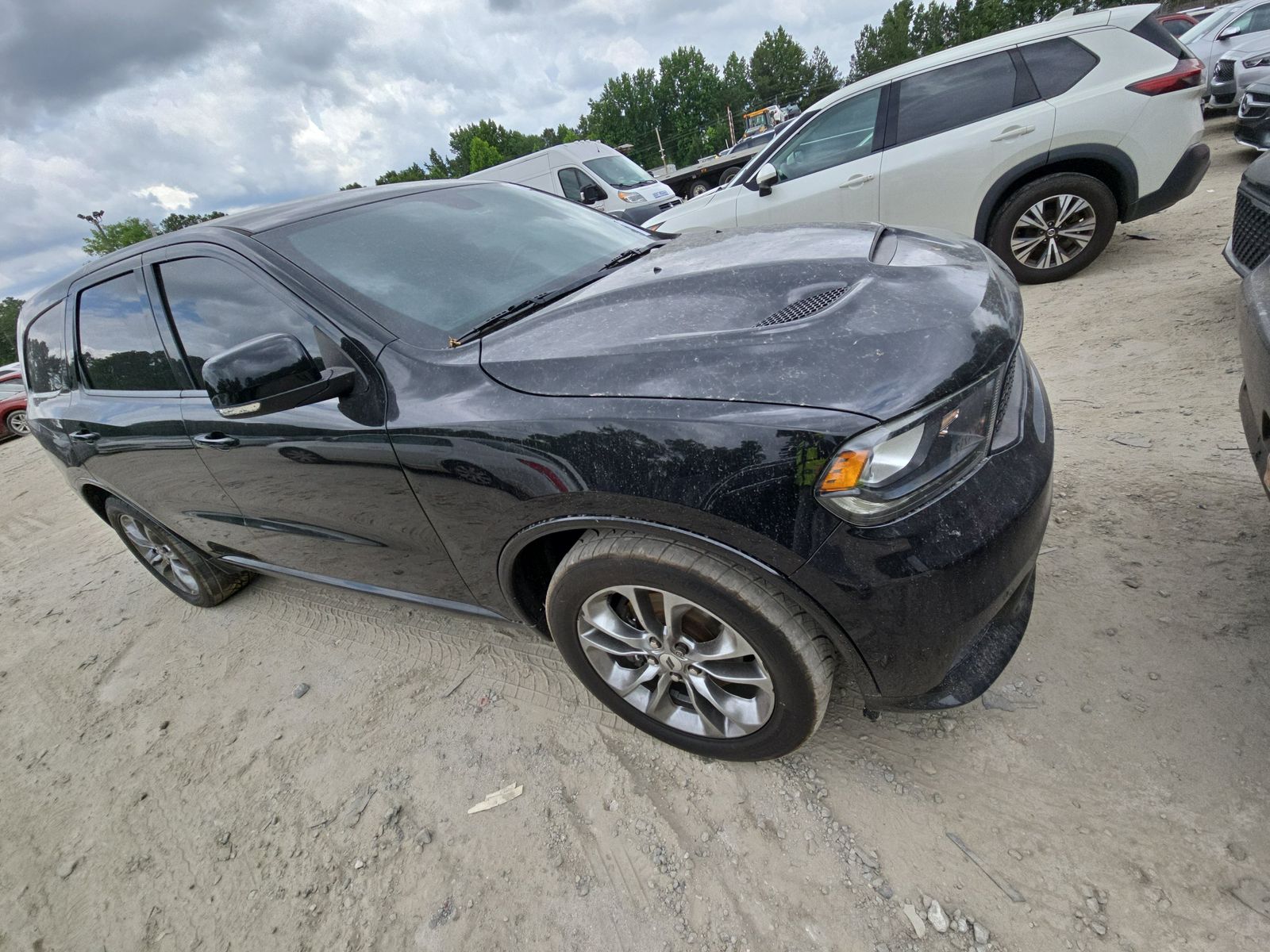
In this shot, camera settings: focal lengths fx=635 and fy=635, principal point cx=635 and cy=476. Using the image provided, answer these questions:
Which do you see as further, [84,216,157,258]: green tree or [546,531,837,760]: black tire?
[84,216,157,258]: green tree

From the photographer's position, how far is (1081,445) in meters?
2.94

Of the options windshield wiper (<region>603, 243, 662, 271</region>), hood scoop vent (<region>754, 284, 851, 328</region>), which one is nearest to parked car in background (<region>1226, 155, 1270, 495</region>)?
hood scoop vent (<region>754, 284, 851, 328</region>)

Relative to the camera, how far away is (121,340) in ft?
8.85

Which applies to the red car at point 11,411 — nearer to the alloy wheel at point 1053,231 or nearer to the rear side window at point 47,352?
the rear side window at point 47,352

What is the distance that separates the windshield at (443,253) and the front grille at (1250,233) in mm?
2338

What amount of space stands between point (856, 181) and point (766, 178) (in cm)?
74

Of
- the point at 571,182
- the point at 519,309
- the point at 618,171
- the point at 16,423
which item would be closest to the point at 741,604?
the point at 519,309

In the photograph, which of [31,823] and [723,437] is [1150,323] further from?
[31,823]

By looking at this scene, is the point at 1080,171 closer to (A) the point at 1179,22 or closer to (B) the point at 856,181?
(B) the point at 856,181

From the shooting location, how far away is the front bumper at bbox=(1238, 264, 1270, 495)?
1.65m

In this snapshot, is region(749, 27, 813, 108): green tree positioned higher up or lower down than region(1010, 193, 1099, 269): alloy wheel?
higher up

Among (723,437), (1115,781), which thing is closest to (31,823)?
(723,437)

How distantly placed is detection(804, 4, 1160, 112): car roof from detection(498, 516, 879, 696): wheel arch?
4.69m

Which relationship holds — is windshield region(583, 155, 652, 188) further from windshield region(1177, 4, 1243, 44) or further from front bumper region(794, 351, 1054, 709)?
front bumper region(794, 351, 1054, 709)
